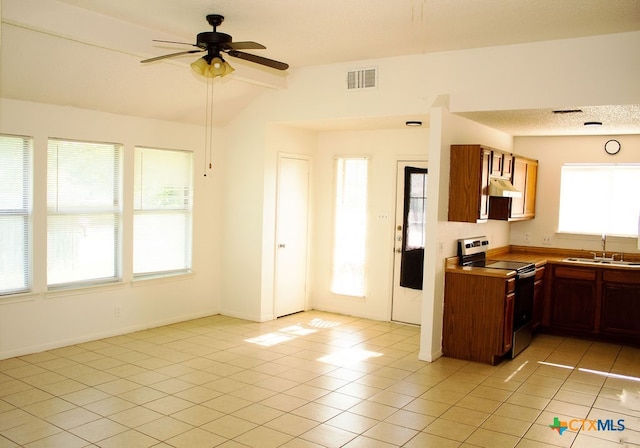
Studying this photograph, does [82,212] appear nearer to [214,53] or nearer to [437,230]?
[214,53]

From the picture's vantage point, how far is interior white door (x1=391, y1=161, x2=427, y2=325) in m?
6.63

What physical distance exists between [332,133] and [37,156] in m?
3.55

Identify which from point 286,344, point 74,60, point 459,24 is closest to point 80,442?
point 286,344

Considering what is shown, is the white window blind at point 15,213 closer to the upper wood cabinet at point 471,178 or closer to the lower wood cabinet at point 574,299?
the upper wood cabinet at point 471,178

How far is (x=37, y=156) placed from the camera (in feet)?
16.6

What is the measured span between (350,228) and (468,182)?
214 cm

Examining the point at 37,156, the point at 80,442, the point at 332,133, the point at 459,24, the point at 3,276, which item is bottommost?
the point at 80,442

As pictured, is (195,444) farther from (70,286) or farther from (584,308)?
(584,308)

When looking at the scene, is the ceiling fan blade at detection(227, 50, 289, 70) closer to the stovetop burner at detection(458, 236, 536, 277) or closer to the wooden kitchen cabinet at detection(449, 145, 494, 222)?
the wooden kitchen cabinet at detection(449, 145, 494, 222)

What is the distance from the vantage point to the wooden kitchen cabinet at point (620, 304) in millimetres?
5957

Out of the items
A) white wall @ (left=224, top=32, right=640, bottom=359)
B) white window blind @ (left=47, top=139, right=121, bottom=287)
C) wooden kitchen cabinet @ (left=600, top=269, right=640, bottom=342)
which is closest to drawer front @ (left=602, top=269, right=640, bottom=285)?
wooden kitchen cabinet @ (left=600, top=269, right=640, bottom=342)

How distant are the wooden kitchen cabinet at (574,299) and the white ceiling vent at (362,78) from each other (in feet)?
10.0

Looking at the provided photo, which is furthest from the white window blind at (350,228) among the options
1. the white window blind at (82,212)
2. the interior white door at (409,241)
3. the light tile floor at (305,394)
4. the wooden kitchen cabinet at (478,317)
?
the white window blind at (82,212)

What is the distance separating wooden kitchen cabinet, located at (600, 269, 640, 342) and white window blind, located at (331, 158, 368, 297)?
2793 millimetres
